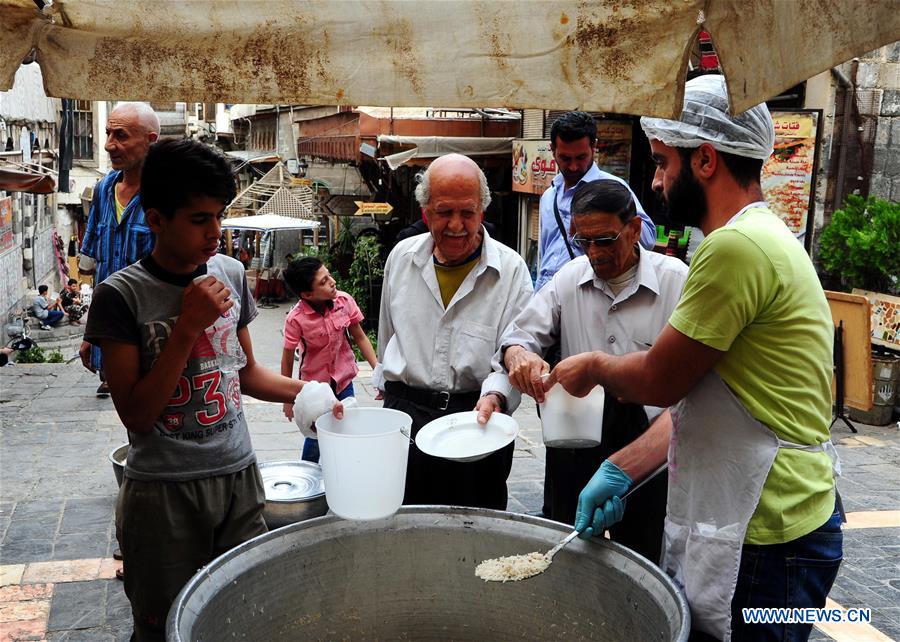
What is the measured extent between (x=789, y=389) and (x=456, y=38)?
3.73 ft

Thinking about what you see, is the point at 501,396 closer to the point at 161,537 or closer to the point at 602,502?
the point at 602,502

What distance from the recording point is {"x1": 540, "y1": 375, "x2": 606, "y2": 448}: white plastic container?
2.60 m

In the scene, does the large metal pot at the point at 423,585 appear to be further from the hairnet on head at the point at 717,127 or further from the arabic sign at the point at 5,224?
the arabic sign at the point at 5,224

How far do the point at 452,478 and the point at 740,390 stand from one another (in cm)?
161

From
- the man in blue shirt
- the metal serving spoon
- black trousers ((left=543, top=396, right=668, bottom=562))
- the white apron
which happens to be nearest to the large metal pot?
the metal serving spoon

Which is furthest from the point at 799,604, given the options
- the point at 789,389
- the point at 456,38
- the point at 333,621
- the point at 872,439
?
the point at 872,439

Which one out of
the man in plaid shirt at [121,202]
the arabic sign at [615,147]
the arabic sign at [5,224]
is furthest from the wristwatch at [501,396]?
the arabic sign at [5,224]

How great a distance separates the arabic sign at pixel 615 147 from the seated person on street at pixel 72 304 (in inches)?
542

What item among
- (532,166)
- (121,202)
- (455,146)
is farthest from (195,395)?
(455,146)

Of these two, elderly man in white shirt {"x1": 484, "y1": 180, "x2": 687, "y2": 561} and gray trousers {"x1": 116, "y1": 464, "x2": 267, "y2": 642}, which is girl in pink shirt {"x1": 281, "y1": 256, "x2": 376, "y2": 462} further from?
gray trousers {"x1": 116, "y1": 464, "x2": 267, "y2": 642}

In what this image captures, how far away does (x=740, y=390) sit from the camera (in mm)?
1974

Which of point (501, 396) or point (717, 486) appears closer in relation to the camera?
point (717, 486)

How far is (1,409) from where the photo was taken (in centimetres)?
790

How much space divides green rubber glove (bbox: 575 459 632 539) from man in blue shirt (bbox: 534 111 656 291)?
8.92ft
